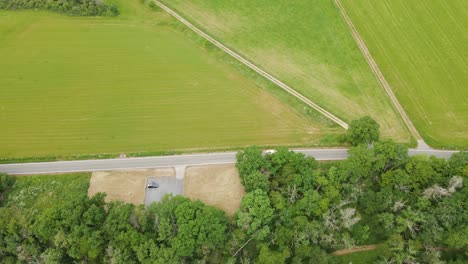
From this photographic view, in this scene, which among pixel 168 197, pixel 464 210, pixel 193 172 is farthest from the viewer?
pixel 193 172

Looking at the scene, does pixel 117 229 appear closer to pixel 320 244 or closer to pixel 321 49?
pixel 320 244

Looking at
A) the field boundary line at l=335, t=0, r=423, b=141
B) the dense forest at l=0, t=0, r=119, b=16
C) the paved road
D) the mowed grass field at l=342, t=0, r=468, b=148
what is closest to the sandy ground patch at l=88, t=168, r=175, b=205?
the paved road

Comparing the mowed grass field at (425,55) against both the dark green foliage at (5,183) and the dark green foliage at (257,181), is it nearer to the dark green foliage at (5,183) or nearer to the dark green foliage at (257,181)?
the dark green foliage at (257,181)

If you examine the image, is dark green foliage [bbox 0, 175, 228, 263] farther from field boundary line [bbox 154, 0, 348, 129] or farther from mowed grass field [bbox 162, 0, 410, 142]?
mowed grass field [bbox 162, 0, 410, 142]

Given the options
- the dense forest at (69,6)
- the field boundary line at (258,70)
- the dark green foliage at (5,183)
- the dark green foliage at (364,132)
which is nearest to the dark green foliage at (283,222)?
the dark green foliage at (364,132)

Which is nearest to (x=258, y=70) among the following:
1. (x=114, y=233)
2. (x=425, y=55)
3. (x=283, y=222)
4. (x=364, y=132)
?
(x=364, y=132)

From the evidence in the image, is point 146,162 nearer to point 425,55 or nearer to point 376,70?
point 376,70

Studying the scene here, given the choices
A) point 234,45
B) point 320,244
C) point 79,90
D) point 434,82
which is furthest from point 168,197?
point 434,82
